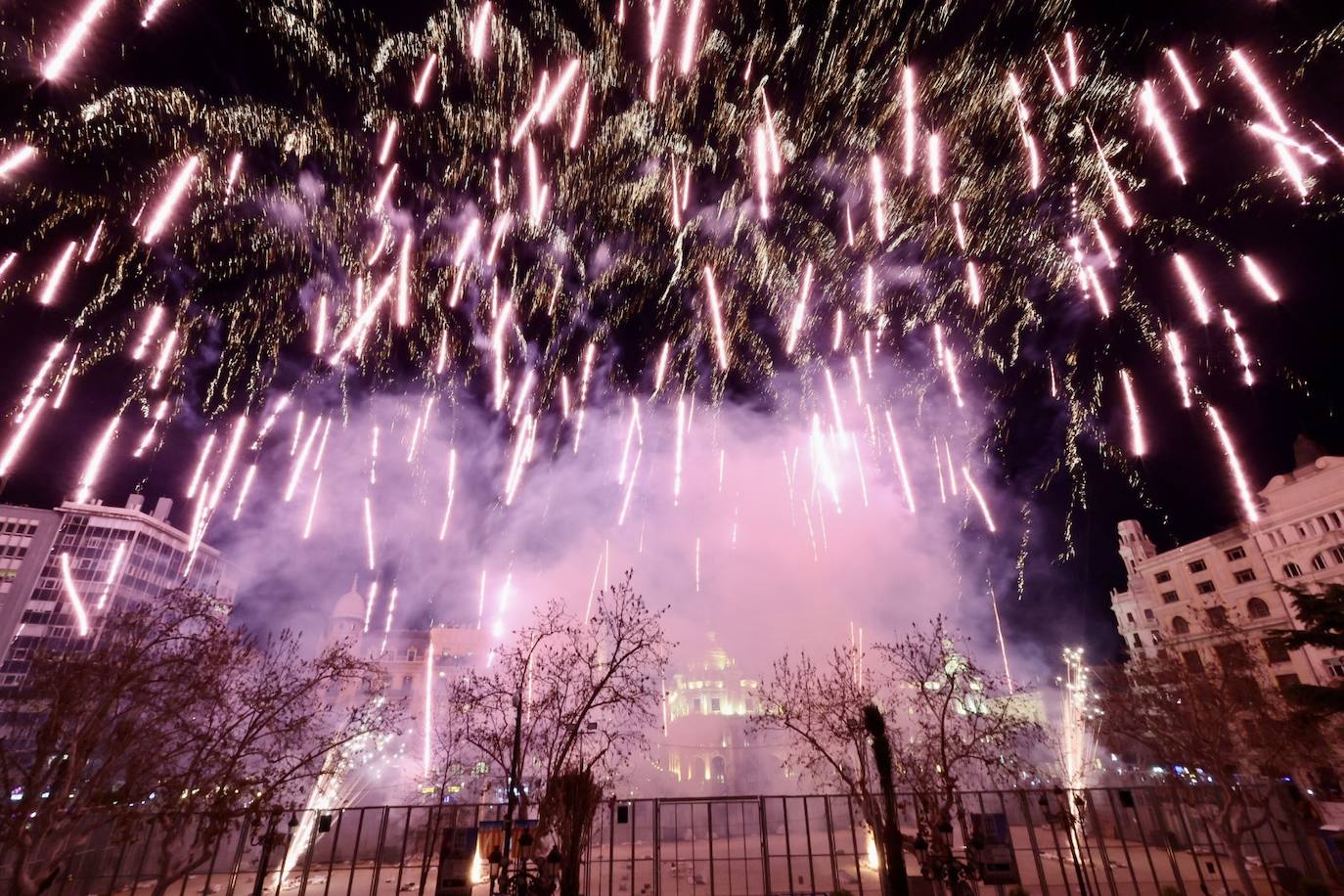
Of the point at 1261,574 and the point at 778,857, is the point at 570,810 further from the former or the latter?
the point at 1261,574

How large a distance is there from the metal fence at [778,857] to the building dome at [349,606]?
77.8 metres

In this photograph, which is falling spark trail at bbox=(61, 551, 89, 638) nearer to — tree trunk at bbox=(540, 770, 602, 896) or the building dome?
the building dome

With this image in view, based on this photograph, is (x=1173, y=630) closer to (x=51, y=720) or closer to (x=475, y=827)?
(x=475, y=827)

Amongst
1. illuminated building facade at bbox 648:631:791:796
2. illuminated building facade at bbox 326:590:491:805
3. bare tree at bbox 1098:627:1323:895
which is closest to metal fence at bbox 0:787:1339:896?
bare tree at bbox 1098:627:1323:895

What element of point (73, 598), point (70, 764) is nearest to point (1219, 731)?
point (70, 764)

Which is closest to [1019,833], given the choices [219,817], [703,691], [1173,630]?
[1173,630]

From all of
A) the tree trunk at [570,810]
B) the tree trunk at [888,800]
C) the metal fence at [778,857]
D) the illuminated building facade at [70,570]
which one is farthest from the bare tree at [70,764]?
the illuminated building facade at [70,570]

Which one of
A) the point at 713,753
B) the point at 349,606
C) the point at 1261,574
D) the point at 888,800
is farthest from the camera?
the point at 349,606

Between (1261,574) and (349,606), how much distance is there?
478ft

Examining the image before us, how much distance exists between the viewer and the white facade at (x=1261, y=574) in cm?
4902

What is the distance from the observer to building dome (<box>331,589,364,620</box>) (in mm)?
128250

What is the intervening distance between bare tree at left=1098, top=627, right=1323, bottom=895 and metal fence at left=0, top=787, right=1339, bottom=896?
129cm

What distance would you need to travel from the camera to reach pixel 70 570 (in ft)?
271

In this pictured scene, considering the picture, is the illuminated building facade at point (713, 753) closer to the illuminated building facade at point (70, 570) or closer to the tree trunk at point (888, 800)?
the illuminated building facade at point (70, 570)
